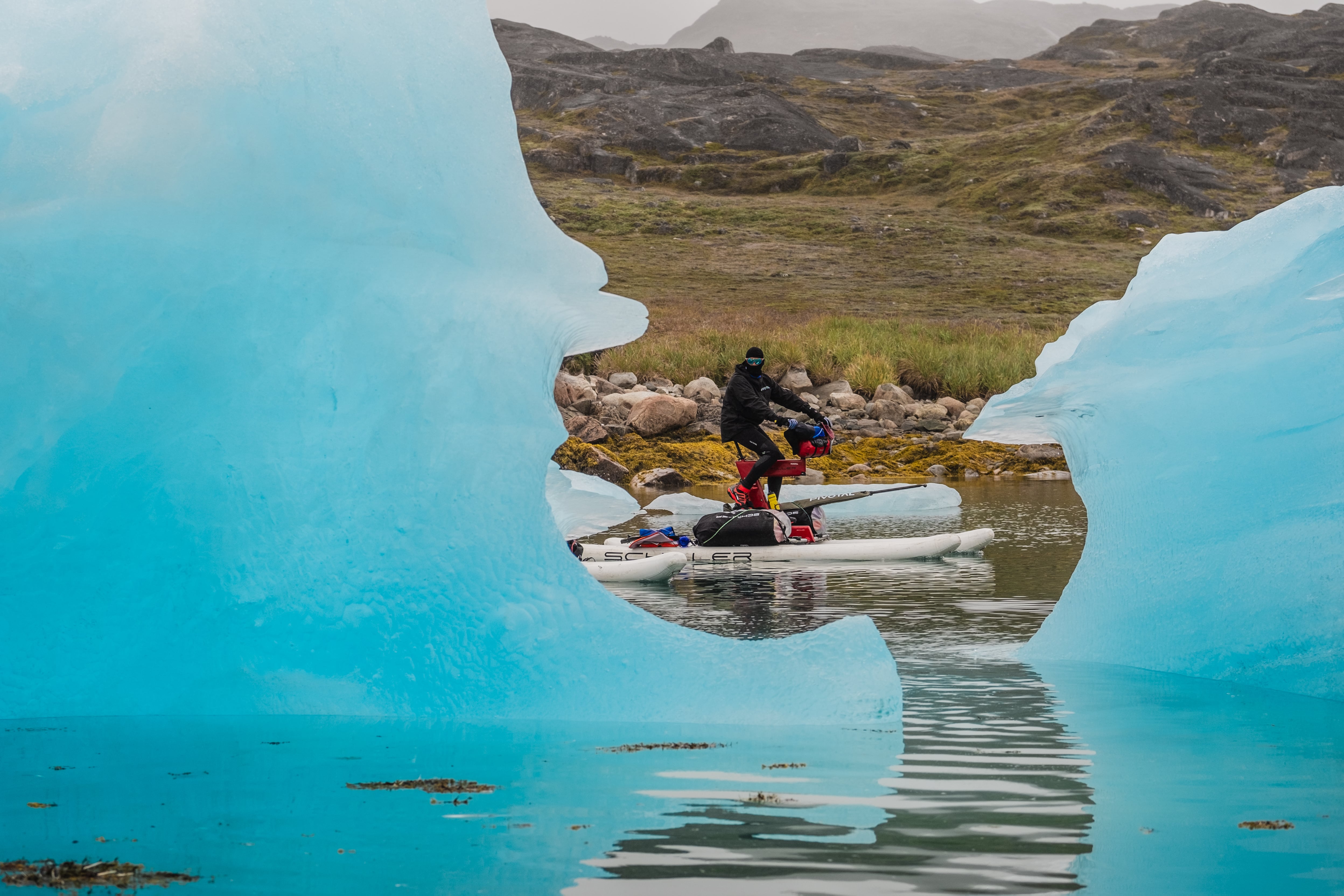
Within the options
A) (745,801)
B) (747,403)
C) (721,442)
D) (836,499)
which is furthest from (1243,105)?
(745,801)

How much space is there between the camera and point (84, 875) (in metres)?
3.46

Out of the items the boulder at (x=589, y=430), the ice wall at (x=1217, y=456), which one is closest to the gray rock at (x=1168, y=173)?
the boulder at (x=589, y=430)

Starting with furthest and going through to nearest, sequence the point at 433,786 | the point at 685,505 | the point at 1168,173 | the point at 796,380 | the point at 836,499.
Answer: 1. the point at 1168,173
2. the point at 796,380
3. the point at 685,505
4. the point at 836,499
5. the point at 433,786

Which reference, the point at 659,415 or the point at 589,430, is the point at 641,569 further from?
the point at 659,415

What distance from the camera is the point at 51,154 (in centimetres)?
566

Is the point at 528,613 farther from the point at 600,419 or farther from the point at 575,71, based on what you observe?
the point at 575,71

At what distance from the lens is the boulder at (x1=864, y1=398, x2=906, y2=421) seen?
22703 mm

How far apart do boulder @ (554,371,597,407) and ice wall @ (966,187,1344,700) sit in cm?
1470

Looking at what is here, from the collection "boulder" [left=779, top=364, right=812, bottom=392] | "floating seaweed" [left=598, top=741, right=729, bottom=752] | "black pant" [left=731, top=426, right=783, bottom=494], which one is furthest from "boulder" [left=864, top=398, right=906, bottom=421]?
"floating seaweed" [left=598, top=741, right=729, bottom=752]

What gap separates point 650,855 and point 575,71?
72396mm

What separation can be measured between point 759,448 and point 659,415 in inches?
356

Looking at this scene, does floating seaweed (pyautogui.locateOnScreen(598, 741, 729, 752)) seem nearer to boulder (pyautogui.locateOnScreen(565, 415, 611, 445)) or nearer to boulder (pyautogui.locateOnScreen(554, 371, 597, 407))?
boulder (pyautogui.locateOnScreen(565, 415, 611, 445))

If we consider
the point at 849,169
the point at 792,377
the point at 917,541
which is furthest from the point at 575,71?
the point at 917,541

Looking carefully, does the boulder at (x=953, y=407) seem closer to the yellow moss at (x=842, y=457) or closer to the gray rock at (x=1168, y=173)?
the yellow moss at (x=842, y=457)
